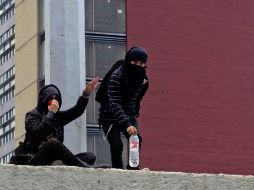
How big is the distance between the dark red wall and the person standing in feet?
58.9

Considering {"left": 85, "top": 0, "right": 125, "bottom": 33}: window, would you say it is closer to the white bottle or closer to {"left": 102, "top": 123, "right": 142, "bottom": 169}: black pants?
{"left": 102, "top": 123, "right": 142, "bottom": 169}: black pants

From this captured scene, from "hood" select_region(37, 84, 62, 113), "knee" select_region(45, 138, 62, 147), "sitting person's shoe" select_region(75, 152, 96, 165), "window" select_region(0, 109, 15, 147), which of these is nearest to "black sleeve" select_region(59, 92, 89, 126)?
"hood" select_region(37, 84, 62, 113)

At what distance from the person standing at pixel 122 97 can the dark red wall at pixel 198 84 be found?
1794 cm

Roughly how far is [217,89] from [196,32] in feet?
5.17

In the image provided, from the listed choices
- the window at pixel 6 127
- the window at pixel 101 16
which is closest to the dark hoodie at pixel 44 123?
the window at pixel 101 16

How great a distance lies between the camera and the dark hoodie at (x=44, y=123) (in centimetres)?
1021

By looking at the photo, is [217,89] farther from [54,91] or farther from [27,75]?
[54,91]

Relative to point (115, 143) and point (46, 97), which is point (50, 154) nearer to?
point (46, 97)

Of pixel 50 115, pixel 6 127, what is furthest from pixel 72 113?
pixel 6 127

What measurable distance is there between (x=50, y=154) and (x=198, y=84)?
68.4 feet

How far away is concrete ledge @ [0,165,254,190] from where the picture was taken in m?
8.77

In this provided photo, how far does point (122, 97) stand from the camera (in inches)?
423

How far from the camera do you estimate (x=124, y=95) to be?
1077 cm

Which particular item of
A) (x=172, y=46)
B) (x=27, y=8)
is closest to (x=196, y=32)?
(x=172, y=46)
